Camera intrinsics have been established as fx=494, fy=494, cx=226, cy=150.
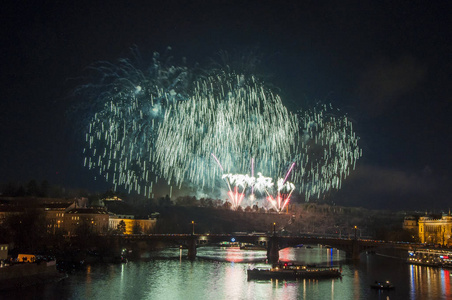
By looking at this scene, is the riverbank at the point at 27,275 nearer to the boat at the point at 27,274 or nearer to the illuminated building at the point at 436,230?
the boat at the point at 27,274

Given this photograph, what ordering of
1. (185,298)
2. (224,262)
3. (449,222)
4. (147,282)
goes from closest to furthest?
(185,298) < (147,282) < (224,262) < (449,222)

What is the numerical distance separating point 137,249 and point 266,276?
96.6ft

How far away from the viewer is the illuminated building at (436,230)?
8406 centimetres

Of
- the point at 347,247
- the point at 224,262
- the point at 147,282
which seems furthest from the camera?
the point at 347,247

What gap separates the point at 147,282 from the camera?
41.7 meters

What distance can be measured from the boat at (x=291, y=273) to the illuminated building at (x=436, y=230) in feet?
134

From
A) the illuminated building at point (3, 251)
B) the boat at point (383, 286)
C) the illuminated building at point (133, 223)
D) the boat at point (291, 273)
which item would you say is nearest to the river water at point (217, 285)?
the boat at point (383, 286)

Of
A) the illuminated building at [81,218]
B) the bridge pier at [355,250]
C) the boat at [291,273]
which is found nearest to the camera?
the boat at [291,273]

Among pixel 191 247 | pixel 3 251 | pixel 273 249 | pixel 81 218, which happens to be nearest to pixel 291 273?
pixel 273 249

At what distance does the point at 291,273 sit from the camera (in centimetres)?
4572

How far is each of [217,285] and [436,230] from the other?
60.6m

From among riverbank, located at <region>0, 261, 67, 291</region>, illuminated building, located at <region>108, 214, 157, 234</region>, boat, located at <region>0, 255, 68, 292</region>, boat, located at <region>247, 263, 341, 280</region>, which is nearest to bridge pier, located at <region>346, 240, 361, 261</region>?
boat, located at <region>247, 263, 341, 280</region>

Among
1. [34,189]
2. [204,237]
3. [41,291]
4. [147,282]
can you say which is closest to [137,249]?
[204,237]

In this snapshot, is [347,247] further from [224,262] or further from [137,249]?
[137,249]
